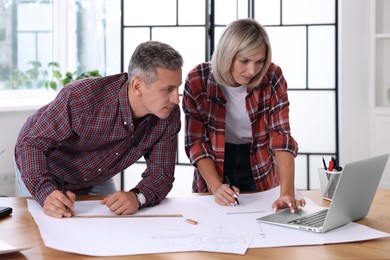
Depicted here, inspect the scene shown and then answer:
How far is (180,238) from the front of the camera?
1.93 meters

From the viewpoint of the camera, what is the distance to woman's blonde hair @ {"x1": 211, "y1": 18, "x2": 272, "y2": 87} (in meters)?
2.51

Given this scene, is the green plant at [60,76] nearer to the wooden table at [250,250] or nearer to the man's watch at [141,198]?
the man's watch at [141,198]

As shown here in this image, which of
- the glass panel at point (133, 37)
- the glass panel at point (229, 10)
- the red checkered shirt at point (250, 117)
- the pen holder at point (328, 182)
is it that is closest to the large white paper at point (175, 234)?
the pen holder at point (328, 182)

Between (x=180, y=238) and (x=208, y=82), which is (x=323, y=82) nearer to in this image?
(x=208, y=82)

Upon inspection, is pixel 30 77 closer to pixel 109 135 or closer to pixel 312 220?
pixel 109 135

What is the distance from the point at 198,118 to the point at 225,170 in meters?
0.27

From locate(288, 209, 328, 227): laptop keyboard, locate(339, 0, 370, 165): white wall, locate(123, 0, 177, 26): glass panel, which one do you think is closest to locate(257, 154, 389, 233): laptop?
locate(288, 209, 328, 227): laptop keyboard

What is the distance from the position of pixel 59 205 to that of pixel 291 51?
3.23m

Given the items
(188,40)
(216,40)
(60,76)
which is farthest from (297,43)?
(60,76)

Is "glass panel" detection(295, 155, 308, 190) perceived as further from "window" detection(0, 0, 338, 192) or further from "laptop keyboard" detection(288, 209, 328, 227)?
"laptop keyboard" detection(288, 209, 328, 227)

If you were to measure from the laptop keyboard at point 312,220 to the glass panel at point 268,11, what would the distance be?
10.1 ft

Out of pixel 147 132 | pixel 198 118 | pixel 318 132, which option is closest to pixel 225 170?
pixel 198 118

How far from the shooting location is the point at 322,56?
5059 millimetres

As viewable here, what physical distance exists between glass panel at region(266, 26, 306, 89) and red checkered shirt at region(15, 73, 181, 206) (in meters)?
2.70
